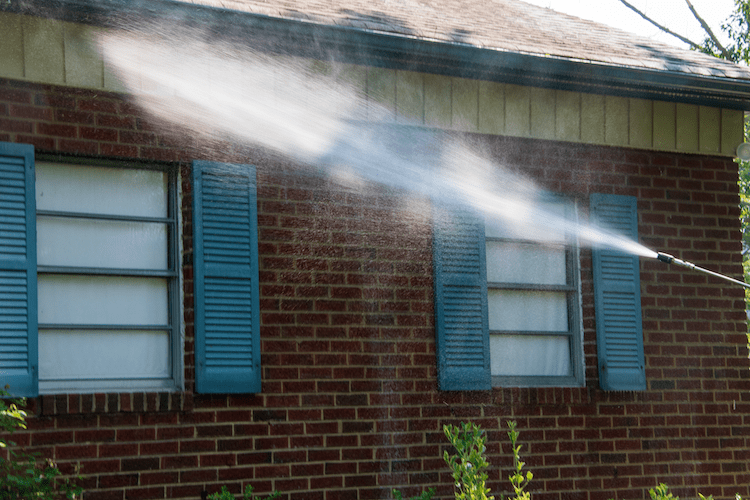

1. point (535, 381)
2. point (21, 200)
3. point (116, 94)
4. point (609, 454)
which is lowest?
point (609, 454)

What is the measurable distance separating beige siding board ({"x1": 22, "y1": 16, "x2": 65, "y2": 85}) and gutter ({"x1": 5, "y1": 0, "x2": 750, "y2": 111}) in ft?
0.24

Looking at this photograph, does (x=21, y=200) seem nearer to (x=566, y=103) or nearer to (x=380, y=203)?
(x=380, y=203)

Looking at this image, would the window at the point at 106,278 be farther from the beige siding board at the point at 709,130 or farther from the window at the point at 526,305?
the beige siding board at the point at 709,130


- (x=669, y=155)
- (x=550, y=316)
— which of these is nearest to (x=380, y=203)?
(x=550, y=316)

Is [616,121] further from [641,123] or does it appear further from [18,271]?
[18,271]

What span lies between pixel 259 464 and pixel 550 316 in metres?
2.79

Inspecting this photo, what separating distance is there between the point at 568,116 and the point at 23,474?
5.05 metres

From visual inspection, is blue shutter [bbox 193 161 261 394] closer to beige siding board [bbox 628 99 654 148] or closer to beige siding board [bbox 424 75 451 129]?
beige siding board [bbox 424 75 451 129]

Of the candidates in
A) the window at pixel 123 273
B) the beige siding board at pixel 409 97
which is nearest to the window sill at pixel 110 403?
the window at pixel 123 273

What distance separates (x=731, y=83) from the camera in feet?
25.5

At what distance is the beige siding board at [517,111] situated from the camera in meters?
7.44

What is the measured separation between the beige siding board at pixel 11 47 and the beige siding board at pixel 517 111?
3.75m

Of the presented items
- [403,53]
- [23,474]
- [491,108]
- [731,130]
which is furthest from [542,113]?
[23,474]

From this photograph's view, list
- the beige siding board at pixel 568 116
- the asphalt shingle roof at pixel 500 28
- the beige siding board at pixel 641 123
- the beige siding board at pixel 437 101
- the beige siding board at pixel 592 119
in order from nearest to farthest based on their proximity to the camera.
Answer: the asphalt shingle roof at pixel 500 28 < the beige siding board at pixel 437 101 < the beige siding board at pixel 568 116 < the beige siding board at pixel 592 119 < the beige siding board at pixel 641 123
